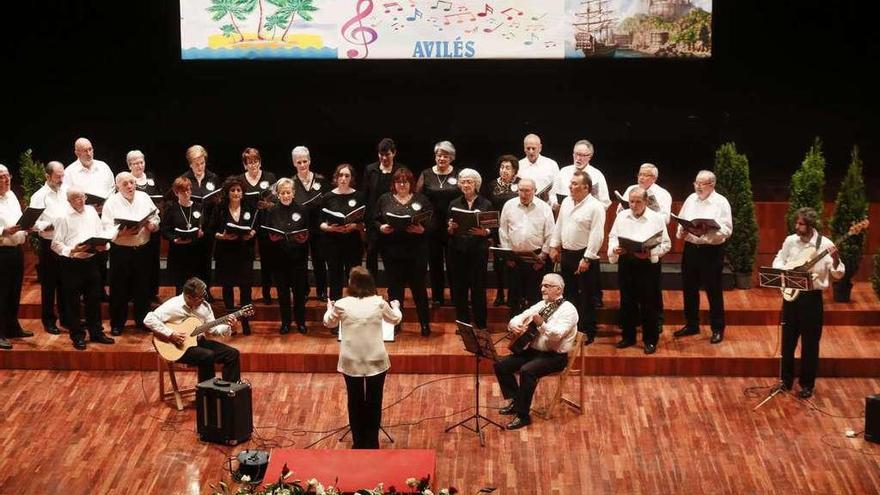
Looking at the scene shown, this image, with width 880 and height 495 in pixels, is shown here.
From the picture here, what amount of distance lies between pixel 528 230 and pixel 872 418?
2.63 metres

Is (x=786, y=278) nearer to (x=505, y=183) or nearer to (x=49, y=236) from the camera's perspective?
(x=505, y=183)

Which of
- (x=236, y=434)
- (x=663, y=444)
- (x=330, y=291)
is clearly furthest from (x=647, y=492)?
(x=330, y=291)

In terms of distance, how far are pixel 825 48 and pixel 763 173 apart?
127cm

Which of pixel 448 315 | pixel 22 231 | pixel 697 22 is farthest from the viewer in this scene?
pixel 697 22

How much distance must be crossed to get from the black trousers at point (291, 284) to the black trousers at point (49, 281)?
1572 millimetres

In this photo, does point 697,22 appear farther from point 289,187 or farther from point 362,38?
point 289,187

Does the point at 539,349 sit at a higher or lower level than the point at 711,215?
lower

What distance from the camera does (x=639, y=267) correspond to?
8.52 metres

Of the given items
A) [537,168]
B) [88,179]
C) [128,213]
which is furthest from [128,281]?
[537,168]

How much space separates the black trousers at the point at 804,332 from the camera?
25.7 feet

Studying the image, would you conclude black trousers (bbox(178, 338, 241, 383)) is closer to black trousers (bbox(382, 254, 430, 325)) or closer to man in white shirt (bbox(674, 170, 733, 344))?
black trousers (bbox(382, 254, 430, 325))

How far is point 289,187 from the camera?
8.74 meters

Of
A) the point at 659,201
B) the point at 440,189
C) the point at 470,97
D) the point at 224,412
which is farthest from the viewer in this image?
the point at 470,97

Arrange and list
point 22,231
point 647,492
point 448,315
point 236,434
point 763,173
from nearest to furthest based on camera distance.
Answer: point 647,492, point 236,434, point 22,231, point 448,315, point 763,173
